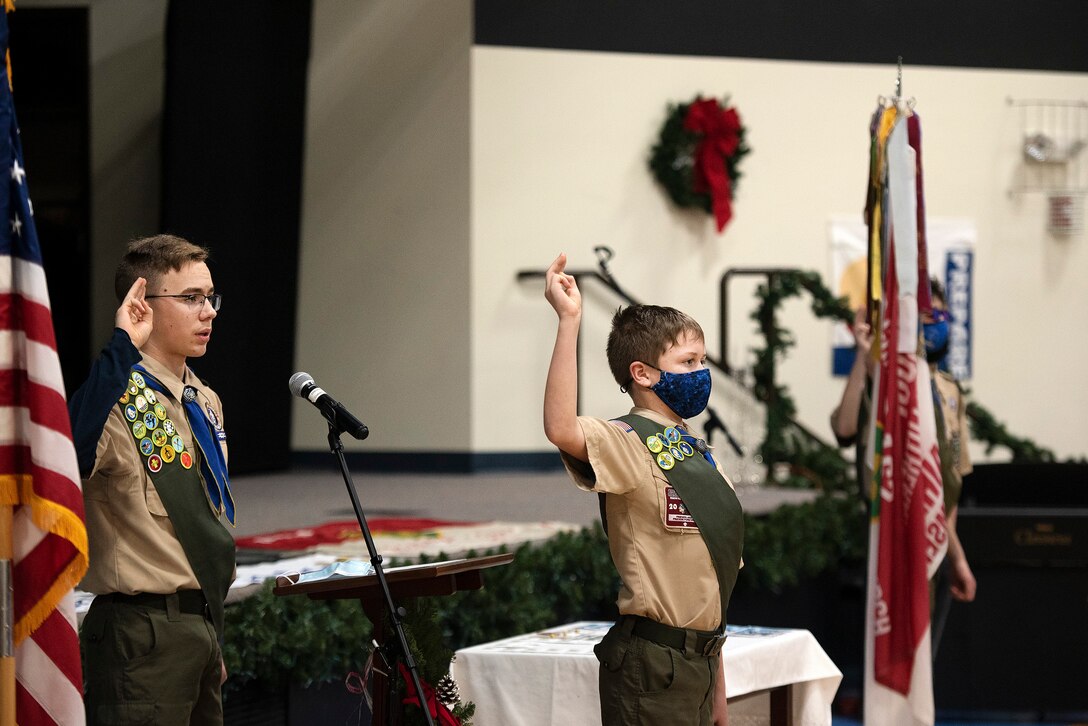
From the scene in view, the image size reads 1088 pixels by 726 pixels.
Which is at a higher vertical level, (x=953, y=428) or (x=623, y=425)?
(x=623, y=425)

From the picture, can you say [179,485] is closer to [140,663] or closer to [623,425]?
[140,663]

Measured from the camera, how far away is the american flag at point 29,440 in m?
2.45

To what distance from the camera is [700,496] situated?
117 inches

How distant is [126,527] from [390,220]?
719 cm

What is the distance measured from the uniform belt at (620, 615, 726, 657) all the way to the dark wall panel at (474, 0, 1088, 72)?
737cm

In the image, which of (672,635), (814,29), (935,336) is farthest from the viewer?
(814,29)

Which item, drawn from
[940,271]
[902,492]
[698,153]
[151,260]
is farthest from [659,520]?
[940,271]

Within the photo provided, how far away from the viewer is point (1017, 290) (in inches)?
425

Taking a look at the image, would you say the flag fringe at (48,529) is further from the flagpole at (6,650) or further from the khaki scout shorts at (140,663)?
the khaki scout shorts at (140,663)

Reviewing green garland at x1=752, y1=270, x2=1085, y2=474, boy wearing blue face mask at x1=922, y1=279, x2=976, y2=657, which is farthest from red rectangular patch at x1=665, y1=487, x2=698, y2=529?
green garland at x1=752, y1=270, x2=1085, y2=474

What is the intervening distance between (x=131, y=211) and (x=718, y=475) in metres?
7.82

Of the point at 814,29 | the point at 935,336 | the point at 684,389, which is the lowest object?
the point at 684,389

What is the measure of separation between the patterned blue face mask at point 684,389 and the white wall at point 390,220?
6710 mm

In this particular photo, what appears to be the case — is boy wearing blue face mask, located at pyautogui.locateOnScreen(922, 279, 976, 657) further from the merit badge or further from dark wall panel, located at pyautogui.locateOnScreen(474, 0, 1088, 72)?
dark wall panel, located at pyautogui.locateOnScreen(474, 0, 1088, 72)
